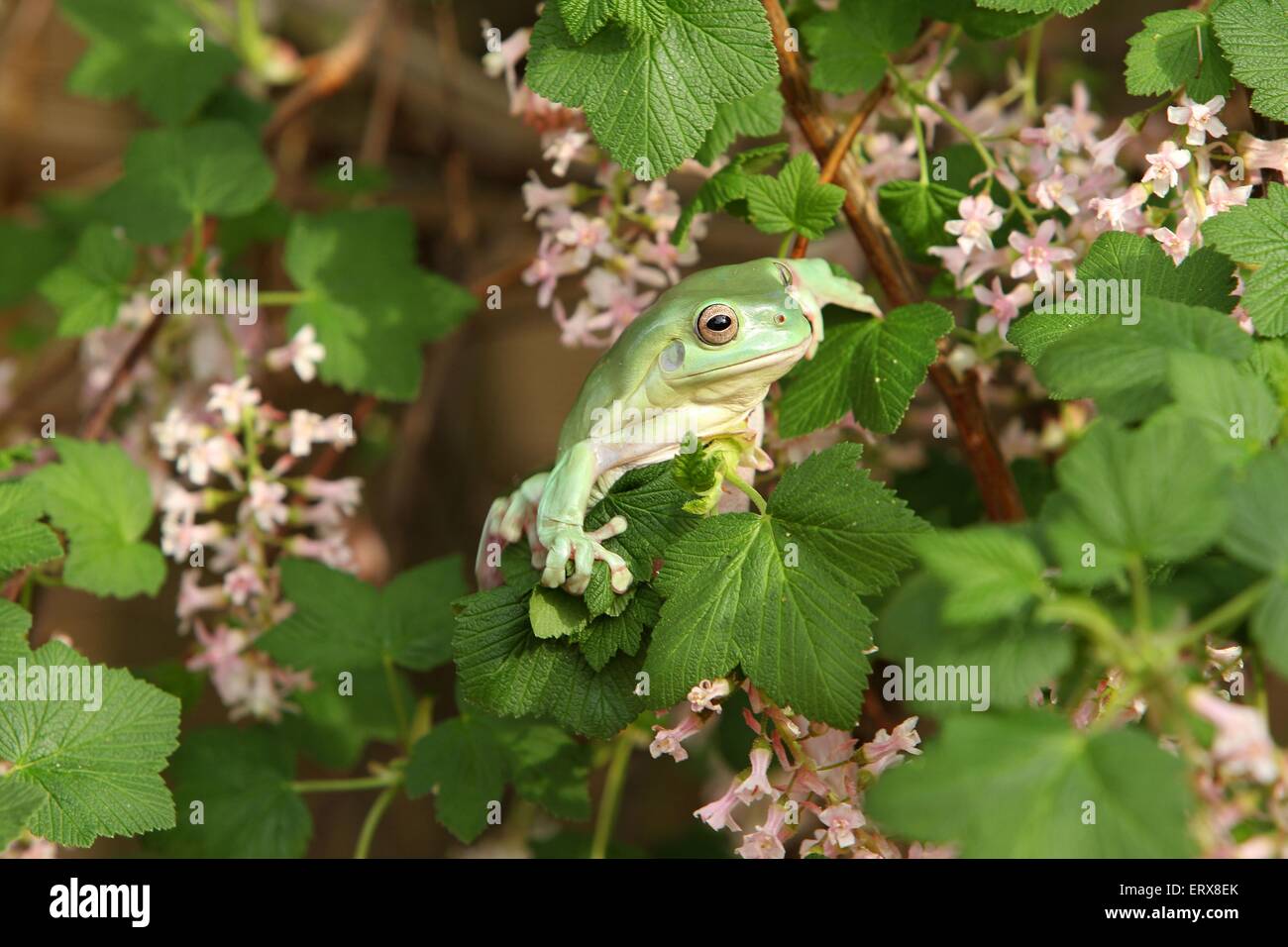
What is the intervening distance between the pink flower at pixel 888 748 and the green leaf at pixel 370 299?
2.42 ft

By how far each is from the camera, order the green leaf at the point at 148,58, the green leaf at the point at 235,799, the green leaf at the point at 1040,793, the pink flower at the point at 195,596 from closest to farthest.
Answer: the green leaf at the point at 1040,793, the green leaf at the point at 235,799, the pink flower at the point at 195,596, the green leaf at the point at 148,58

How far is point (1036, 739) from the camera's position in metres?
0.59

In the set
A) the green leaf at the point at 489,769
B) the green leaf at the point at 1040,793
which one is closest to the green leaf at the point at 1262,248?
the green leaf at the point at 1040,793

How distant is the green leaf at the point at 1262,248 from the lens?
0.82 m

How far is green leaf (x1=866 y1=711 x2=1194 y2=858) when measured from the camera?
560mm

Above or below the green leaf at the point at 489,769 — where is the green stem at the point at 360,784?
below

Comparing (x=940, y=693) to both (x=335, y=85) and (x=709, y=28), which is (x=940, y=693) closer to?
(x=709, y=28)

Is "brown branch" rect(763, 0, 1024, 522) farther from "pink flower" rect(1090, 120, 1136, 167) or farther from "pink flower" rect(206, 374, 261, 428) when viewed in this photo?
"pink flower" rect(206, 374, 261, 428)

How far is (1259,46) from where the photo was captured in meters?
0.91

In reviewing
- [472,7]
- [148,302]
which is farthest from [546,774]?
[472,7]

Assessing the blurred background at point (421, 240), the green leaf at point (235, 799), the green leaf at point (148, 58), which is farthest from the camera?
the blurred background at point (421, 240)

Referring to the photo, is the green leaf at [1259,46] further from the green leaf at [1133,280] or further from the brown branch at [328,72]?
the brown branch at [328,72]

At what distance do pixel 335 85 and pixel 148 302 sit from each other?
0.53m

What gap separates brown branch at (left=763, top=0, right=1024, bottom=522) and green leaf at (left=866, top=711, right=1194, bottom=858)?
0.55 metres
